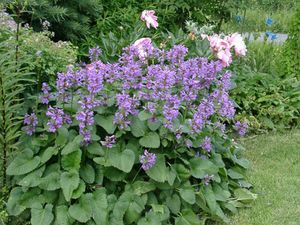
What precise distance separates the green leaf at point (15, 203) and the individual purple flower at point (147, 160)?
0.78 meters

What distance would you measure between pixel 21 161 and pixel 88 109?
558 millimetres

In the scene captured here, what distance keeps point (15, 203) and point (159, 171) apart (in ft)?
3.02

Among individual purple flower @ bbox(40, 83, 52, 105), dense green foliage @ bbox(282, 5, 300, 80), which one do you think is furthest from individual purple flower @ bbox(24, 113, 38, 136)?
dense green foliage @ bbox(282, 5, 300, 80)

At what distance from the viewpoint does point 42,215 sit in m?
3.13

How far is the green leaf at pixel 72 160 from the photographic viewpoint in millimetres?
3203

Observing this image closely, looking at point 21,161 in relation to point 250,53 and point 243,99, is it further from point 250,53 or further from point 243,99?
point 250,53

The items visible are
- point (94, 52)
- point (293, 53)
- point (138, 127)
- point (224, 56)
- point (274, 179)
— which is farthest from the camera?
point (293, 53)

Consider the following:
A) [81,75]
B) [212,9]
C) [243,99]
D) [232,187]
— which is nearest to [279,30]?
[212,9]

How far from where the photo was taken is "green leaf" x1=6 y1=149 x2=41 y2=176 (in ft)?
10.6

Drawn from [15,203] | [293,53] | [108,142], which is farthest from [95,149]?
[293,53]

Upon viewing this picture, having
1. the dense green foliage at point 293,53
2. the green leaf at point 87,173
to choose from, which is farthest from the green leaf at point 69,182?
the dense green foliage at point 293,53

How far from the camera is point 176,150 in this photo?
349cm

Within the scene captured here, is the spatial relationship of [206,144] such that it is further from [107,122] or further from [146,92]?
[107,122]

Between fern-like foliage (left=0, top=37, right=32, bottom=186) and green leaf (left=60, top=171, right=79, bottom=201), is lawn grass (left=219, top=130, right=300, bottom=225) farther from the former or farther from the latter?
fern-like foliage (left=0, top=37, right=32, bottom=186)
